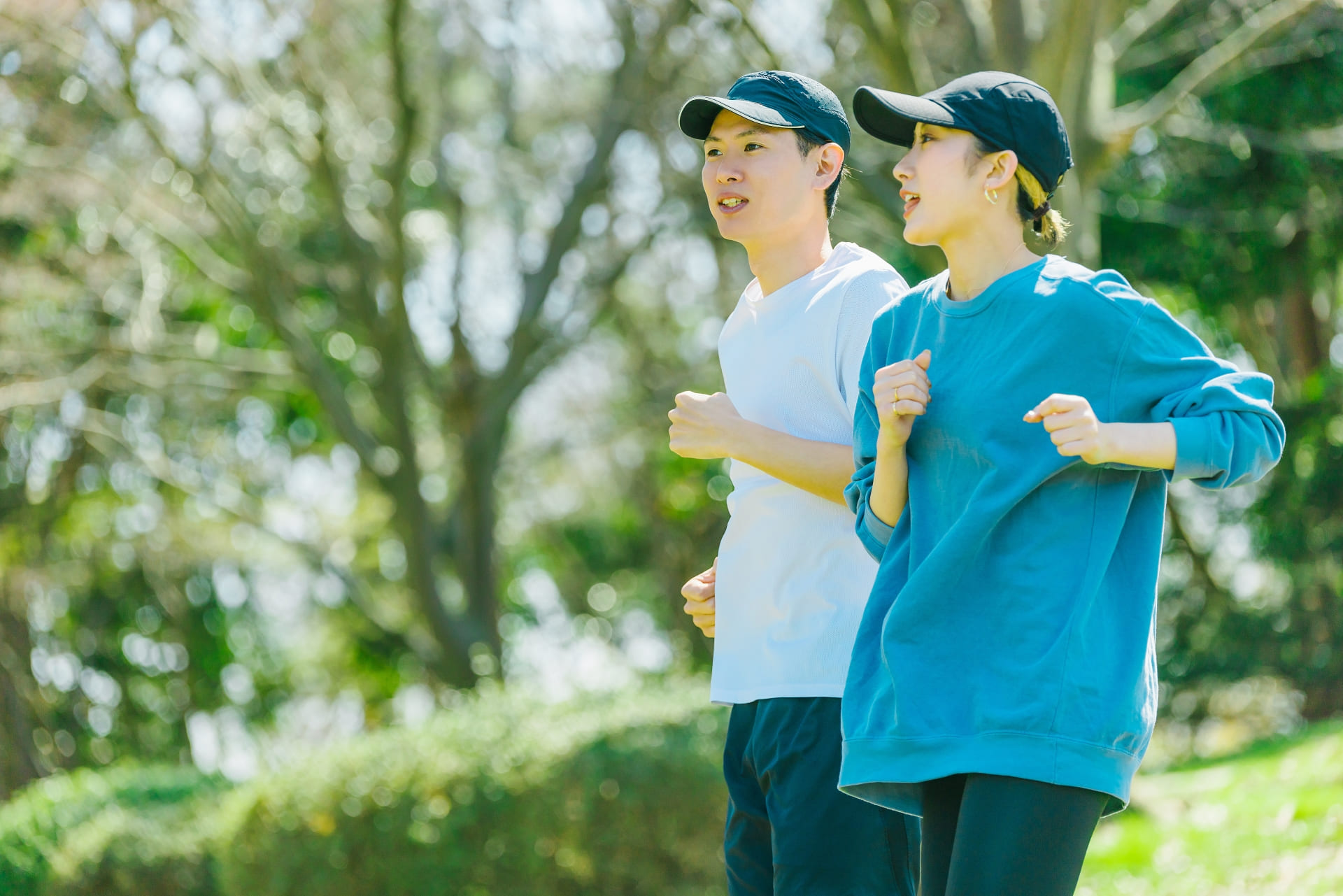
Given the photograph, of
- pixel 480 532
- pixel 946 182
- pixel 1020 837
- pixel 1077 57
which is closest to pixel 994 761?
pixel 1020 837

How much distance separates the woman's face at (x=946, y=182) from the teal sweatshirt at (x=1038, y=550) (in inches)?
4.9

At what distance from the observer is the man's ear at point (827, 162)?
2.61 metres

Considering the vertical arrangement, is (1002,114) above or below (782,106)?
below

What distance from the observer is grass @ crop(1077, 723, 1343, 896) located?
5.54 m

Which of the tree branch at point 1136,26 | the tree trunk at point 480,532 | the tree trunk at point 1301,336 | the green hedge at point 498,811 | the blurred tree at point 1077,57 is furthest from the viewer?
the tree trunk at point 1301,336

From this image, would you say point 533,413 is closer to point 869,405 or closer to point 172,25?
point 172,25

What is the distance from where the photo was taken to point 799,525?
8.09 ft

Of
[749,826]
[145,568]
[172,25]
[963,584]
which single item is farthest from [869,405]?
[145,568]

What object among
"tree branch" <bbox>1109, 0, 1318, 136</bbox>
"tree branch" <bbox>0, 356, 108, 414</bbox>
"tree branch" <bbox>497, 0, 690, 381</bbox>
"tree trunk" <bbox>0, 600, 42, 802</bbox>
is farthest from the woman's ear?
"tree trunk" <bbox>0, 600, 42, 802</bbox>

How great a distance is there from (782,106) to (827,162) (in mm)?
142

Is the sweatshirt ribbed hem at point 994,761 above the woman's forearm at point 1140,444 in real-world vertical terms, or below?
below

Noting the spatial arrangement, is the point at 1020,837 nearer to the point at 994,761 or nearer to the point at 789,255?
the point at 994,761

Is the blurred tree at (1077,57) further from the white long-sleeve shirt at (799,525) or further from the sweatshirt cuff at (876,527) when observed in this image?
the sweatshirt cuff at (876,527)

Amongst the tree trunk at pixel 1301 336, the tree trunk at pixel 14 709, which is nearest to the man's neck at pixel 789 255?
the tree trunk at pixel 1301 336
